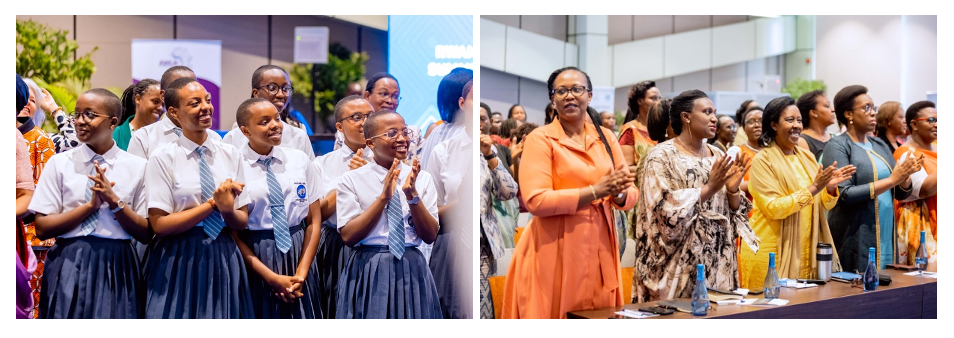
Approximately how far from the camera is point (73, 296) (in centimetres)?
375

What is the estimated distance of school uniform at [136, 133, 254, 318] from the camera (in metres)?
3.70

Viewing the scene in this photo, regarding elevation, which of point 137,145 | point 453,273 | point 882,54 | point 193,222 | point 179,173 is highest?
point 882,54

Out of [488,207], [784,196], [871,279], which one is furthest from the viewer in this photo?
[784,196]

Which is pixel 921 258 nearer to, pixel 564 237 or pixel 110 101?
pixel 564 237

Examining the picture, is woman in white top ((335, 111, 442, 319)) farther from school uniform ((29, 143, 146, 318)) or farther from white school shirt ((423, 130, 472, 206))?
school uniform ((29, 143, 146, 318))

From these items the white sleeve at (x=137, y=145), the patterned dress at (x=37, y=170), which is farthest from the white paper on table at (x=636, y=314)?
the patterned dress at (x=37, y=170)

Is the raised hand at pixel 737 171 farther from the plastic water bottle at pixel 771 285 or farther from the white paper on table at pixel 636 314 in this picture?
the white paper on table at pixel 636 314

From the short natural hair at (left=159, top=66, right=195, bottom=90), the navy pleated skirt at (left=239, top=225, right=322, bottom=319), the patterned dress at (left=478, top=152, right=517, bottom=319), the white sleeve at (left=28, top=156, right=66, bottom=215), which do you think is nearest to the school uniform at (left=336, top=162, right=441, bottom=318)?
the navy pleated skirt at (left=239, top=225, right=322, bottom=319)

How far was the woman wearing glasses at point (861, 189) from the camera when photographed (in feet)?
15.3

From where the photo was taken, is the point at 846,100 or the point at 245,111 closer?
the point at 245,111

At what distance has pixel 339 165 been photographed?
3.91 m

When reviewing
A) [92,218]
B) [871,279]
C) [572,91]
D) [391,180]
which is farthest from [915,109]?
[92,218]

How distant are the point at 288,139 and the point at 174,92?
53cm
